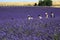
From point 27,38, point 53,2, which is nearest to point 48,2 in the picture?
point 53,2

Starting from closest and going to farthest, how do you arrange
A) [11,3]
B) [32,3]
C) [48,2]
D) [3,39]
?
[3,39] → [48,2] → [32,3] → [11,3]

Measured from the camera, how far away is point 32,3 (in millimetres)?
98312

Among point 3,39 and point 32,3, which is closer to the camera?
point 3,39

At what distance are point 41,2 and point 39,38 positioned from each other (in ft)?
243

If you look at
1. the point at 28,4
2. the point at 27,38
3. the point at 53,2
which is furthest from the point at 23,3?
the point at 27,38

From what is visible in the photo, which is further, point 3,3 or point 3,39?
point 3,3

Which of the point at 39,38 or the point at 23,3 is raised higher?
the point at 39,38

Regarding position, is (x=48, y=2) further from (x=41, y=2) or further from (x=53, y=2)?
(x=53, y=2)

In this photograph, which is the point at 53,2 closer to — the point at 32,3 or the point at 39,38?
the point at 32,3

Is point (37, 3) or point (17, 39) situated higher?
Answer: point (17, 39)

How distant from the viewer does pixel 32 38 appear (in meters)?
20.3

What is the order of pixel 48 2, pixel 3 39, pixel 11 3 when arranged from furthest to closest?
pixel 11 3
pixel 48 2
pixel 3 39

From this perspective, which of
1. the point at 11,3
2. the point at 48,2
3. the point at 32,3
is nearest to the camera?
the point at 48,2

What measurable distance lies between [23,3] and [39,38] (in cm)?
8397
